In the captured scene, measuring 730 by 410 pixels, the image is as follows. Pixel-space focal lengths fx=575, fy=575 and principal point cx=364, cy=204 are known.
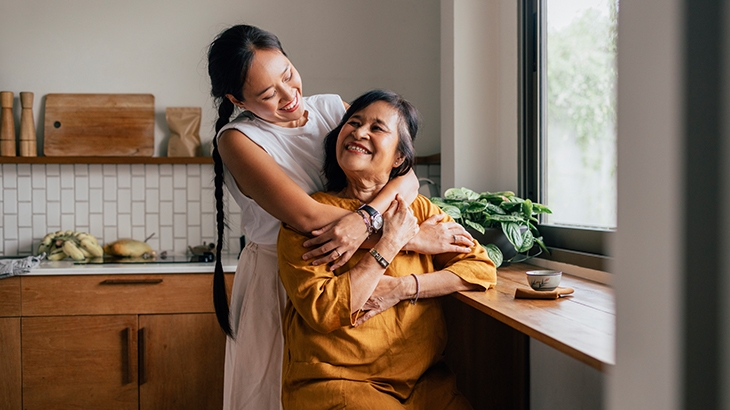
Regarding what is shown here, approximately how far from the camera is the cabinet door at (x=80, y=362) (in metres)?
2.57

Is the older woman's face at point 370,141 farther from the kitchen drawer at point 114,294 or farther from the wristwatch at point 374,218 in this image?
the kitchen drawer at point 114,294

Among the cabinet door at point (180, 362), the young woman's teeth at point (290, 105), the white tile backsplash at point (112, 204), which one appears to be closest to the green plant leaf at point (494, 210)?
the young woman's teeth at point (290, 105)

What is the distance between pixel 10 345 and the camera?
2562mm

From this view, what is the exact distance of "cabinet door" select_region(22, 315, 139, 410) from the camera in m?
2.57

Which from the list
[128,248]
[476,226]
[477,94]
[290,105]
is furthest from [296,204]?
[128,248]

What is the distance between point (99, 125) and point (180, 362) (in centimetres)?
135

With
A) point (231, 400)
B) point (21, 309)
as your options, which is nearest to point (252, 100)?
point (231, 400)

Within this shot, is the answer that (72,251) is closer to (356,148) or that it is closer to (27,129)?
(27,129)

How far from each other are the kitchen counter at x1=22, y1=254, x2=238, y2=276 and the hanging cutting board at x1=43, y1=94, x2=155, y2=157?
666 millimetres

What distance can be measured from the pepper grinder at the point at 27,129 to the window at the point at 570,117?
2479 millimetres

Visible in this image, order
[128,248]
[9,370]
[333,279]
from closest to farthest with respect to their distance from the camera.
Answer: [333,279]
[9,370]
[128,248]

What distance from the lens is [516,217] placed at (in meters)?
1.95

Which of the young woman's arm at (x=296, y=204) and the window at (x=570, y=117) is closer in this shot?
the young woman's arm at (x=296, y=204)

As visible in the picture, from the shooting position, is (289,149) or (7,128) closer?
(289,149)
